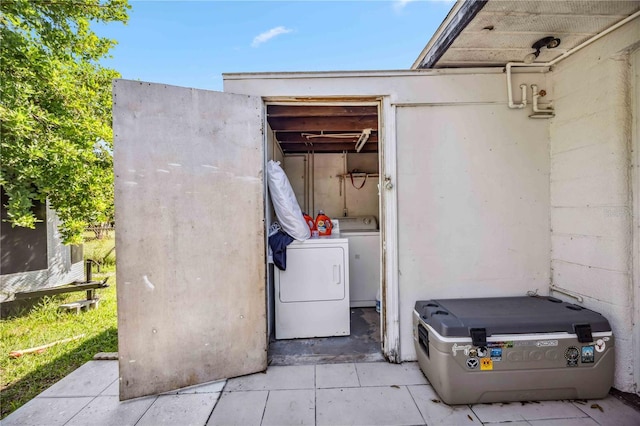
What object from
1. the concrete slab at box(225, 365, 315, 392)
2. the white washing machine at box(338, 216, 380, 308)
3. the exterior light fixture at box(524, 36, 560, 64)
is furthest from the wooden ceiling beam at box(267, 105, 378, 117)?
the concrete slab at box(225, 365, 315, 392)

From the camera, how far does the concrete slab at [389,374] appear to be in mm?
1934

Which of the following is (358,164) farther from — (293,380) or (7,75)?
(7,75)

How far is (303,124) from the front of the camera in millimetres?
3135

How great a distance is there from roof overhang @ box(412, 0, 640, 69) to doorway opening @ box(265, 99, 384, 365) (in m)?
0.69

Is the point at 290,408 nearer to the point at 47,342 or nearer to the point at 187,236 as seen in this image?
the point at 187,236

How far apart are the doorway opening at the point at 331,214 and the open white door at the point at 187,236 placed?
42 centimetres

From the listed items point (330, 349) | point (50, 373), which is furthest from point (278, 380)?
point (50, 373)

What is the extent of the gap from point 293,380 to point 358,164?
3.62 metres

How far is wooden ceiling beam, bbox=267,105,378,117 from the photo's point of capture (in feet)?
8.53

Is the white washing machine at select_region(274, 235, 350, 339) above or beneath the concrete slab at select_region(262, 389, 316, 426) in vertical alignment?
above

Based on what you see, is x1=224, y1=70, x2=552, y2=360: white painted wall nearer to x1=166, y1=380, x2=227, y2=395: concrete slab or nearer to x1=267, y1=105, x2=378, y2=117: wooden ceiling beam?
x1=267, y1=105, x2=378, y2=117: wooden ceiling beam

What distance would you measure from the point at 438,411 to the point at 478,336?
56cm

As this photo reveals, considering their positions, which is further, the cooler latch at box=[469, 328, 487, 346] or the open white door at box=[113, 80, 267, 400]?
the open white door at box=[113, 80, 267, 400]

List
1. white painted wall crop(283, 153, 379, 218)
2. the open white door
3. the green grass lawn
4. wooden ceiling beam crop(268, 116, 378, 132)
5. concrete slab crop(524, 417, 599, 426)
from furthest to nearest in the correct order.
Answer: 1. white painted wall crop(283, 153, 379, 218)
2. wooden ceiling beam crop(268, 116, 378, 132)
3. the green grass lawn
4. the open white door
5. concrete slab crop(524, 417, 599, 426)
